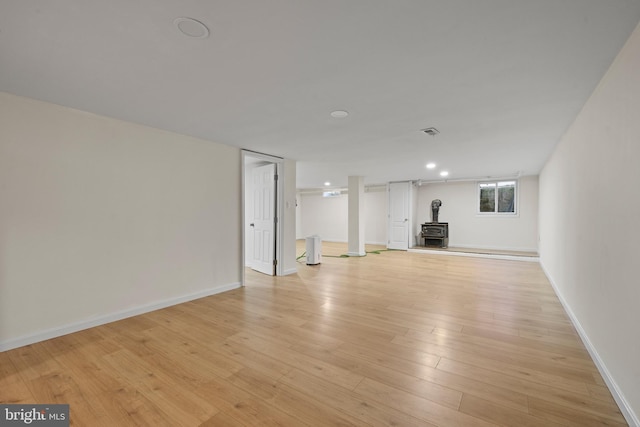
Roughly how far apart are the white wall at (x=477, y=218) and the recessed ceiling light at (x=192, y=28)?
9.10 meters

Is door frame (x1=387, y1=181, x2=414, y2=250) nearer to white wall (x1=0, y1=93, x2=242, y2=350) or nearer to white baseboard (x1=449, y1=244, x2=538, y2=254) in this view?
white baseboard (x1=449, y1=244, x2=538, y2=254)

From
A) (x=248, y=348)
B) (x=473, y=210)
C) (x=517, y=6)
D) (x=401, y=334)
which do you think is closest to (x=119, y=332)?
(x=248, y=348)

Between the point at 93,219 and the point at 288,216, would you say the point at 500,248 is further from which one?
the point at 93,219

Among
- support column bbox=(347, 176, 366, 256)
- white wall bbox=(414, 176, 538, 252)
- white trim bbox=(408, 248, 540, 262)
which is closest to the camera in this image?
white trim bbox=(408, 248, 540, 262)

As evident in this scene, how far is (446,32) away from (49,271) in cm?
385

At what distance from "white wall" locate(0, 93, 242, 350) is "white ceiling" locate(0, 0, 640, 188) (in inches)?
13.8

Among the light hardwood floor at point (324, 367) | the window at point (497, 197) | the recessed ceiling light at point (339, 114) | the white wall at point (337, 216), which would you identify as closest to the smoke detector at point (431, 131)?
the recessed ceiling light at point (339, 114)

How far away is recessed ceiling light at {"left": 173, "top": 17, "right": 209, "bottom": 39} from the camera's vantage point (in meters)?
1.48

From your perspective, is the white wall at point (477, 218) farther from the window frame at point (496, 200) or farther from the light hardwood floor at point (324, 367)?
the light hardwood floor at point (324, 367)

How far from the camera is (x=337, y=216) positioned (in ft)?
37.2

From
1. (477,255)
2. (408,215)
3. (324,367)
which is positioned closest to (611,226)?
(324,367)

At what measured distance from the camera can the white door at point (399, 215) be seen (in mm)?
8969

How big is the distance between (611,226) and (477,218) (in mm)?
7532

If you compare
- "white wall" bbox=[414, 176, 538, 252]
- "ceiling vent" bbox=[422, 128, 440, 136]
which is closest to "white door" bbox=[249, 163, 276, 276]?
"ceiling vent" bbox=[422, 128, 440, 136]
